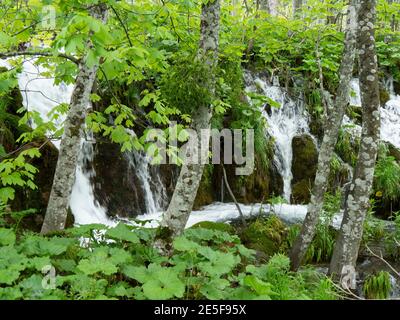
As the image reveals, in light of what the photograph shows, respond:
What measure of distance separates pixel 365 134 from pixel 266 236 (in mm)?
3063

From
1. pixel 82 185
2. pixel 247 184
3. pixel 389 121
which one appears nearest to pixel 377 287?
pixel 247 184

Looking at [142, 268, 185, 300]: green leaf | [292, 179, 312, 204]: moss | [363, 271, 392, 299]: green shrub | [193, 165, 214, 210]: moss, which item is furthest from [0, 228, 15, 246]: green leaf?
[292, 179, 312, 204]: moss

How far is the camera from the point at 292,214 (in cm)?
888

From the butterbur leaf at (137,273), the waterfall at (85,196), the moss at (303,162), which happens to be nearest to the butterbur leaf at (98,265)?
the butterbur leaf at (137,273)

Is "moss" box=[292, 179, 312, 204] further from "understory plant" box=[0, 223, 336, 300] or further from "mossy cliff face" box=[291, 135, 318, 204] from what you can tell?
"understory plant" box=[0, 223, 336, 300]

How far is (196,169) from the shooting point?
12.3 ft

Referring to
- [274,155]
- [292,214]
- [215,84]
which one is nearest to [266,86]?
[274,155]

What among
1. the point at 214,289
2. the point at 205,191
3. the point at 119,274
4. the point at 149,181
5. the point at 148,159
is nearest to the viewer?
the point at 214,289

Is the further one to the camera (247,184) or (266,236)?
(247,184)

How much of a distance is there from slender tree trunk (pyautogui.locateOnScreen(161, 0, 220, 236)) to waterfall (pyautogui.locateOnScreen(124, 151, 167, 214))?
4.64 metres

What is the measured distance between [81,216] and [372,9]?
5769mm

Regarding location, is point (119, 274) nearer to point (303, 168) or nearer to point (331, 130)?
point (331, 130)

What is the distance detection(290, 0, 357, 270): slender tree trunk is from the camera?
5.26m

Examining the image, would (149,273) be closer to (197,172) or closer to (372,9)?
(197,172)
